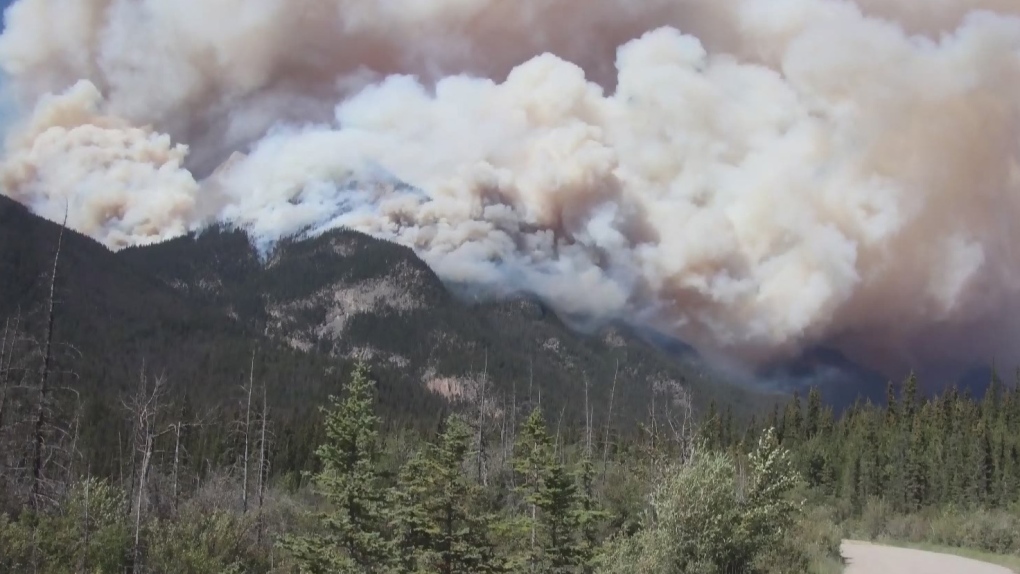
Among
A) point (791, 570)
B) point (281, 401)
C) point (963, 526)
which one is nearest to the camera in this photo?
point (791, 570)

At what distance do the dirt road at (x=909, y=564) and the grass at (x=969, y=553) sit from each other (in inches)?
49.9

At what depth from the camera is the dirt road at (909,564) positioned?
44.2 metres

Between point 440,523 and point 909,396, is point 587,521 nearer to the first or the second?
point 440,523

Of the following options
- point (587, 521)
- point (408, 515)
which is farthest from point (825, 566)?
point (408, 515)

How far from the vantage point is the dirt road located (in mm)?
44156

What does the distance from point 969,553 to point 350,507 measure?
49853 millimetres

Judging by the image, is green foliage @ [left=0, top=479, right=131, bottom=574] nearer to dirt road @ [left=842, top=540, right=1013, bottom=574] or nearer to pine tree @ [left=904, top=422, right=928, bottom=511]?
dirt road @ [left=842, top=540, right=1013, bottom=574]

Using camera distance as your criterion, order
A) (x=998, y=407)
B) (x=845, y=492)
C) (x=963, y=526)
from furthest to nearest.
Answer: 1. (x=998, y=407)
2. (x=845, y=492)
3. (x=963, y=526)

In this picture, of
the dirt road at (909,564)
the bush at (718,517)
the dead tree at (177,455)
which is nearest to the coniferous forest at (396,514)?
the bush at (718,517)

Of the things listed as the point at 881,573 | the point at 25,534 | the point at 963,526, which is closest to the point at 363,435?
the point at 25,534

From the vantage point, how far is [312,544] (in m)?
37.4

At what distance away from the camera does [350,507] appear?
122 feet

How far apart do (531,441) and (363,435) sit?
11.7 m

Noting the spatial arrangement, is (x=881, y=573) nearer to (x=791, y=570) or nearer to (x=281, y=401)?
(x=791, y=570)
